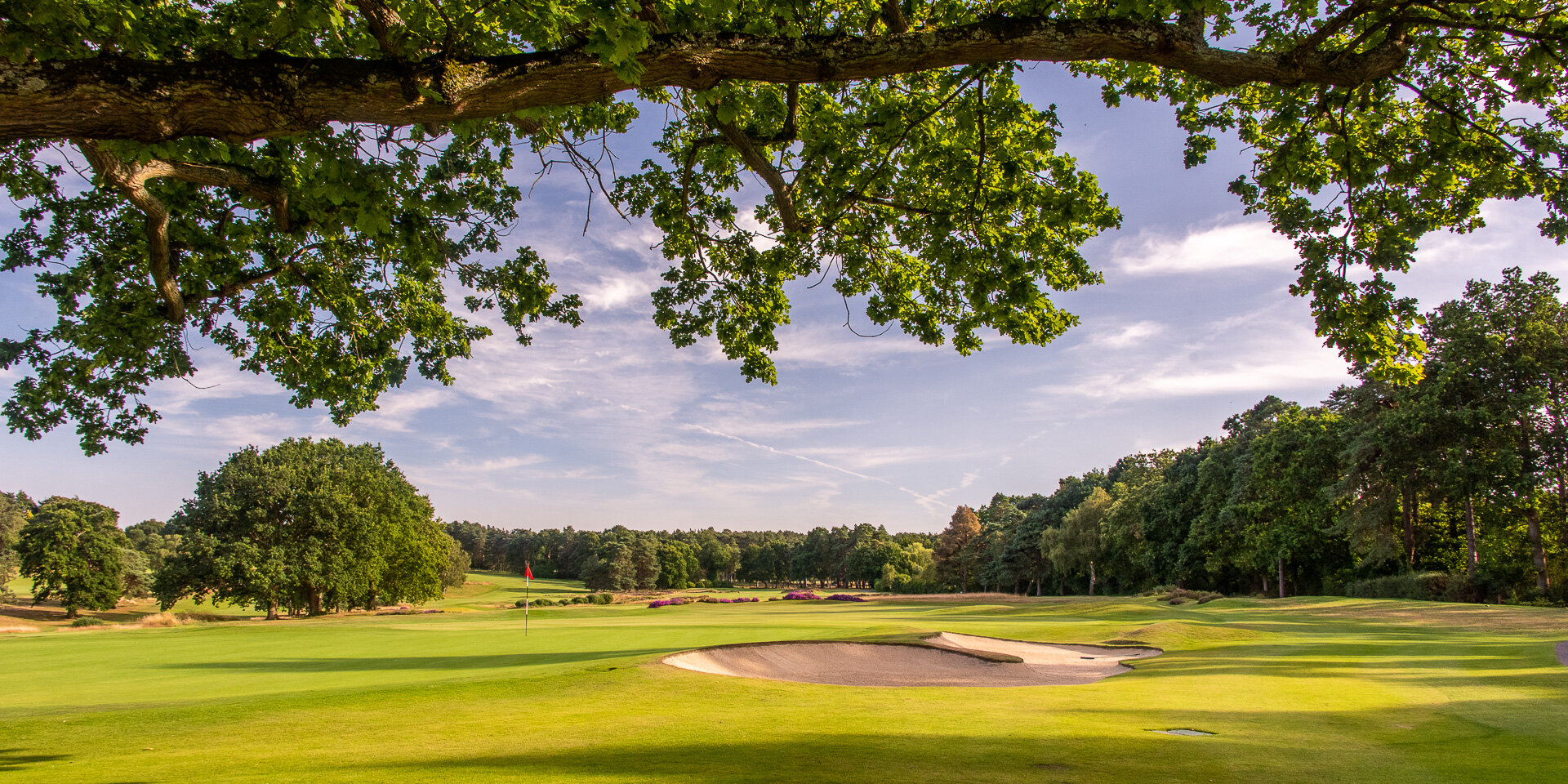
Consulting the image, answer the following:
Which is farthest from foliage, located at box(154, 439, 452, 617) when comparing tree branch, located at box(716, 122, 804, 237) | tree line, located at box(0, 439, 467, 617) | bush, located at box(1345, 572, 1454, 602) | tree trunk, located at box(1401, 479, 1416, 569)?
tree trunk, located at box(1401, 479, 1416, 569)

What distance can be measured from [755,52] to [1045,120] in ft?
16.7

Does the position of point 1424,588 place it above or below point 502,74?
below

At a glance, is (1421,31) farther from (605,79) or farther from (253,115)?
(253,115)

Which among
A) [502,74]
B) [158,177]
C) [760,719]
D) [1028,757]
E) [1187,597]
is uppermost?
[158,177]

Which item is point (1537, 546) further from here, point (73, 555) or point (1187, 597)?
point (73, 555)

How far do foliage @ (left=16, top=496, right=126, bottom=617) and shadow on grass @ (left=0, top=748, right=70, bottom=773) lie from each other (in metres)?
60.2

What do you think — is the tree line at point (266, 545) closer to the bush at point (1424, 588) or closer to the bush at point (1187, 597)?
the bush at point (1187, 597)

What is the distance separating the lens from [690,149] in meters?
9.22

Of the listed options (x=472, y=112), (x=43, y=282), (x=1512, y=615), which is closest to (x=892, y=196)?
(x=472, y=112)

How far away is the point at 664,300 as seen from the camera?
1105cm

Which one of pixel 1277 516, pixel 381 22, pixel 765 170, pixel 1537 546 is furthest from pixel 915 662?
pixel 1277 516

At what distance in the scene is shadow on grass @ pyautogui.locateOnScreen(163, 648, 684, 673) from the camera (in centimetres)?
1445

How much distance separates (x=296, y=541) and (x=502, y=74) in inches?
2056

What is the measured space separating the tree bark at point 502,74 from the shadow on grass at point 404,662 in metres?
12.2
